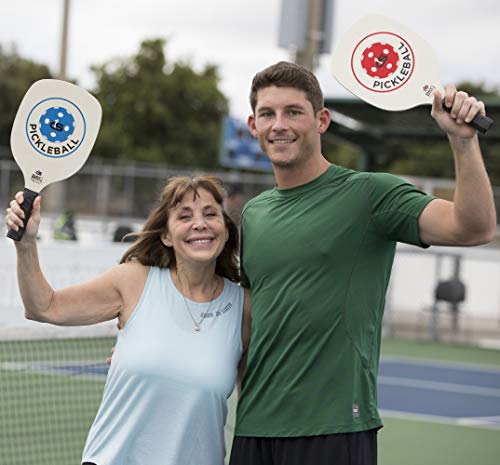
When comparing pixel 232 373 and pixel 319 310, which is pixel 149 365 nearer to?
pixel 232 373

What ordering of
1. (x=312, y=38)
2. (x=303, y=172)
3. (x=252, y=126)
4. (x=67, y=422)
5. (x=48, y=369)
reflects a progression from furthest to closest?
(x=48, y=369) < (x=312, y=38) < (x=67, y=422) < (x=252, y=126) < (x=303, y=172)

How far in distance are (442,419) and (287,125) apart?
7.04m

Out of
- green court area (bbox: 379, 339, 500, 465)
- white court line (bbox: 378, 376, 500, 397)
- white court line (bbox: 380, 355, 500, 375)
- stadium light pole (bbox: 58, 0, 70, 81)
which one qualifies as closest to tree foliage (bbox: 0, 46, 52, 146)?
stadium light pole (bbox: 58, 0, 70, 81)

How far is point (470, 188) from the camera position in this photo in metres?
3.03

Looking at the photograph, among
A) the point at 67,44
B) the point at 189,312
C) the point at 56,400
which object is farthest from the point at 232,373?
the point at 67,44

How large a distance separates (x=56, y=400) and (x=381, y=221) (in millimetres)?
6554

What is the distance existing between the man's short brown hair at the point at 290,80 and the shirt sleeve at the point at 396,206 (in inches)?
14.0

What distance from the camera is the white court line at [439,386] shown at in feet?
38.7

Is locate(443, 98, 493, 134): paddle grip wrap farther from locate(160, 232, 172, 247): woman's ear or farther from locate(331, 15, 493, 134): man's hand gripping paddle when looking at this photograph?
locate(160, 232, 172, 247): woman's ear

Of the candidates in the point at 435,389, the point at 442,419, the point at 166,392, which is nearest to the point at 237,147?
the point at 435,389

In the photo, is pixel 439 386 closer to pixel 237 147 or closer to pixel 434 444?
pixel 434 444

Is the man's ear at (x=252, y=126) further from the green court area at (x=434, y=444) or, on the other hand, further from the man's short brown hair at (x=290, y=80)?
the green court area at (x=434, y=444)

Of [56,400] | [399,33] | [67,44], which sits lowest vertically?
[56,400]

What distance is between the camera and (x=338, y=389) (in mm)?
3350
